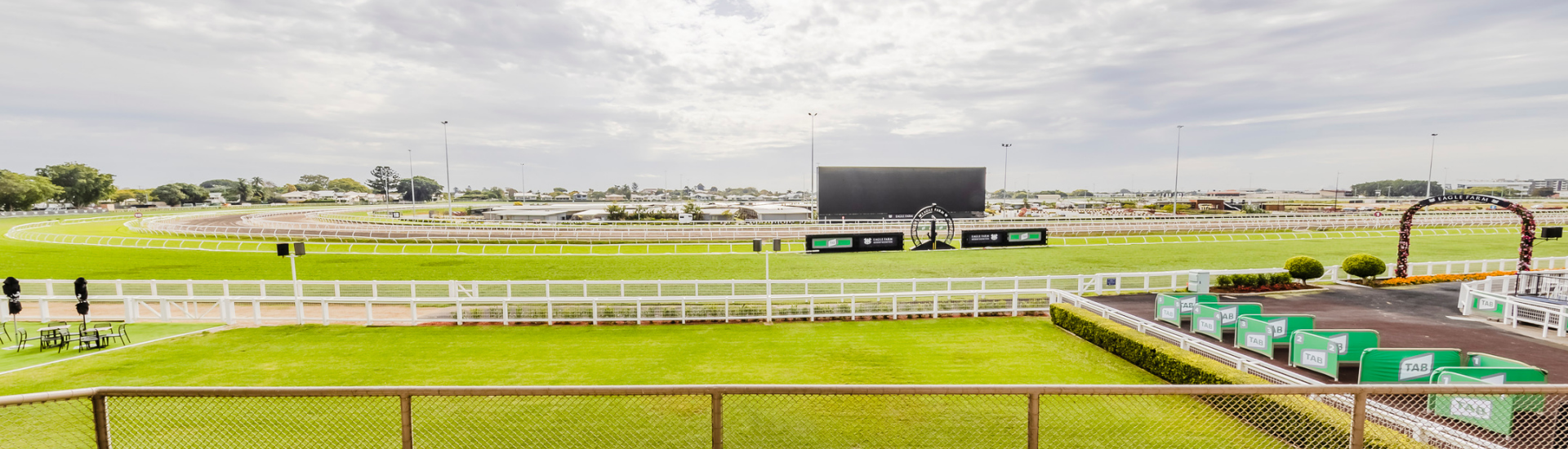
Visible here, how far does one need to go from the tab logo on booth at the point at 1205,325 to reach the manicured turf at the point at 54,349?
21.5m

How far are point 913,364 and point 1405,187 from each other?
220992mm

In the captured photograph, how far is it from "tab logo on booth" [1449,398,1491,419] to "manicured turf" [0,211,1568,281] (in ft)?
56.7

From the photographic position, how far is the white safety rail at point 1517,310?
35.7 feet

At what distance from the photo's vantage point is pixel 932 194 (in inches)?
1938

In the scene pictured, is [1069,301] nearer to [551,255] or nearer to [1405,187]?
[551,255]

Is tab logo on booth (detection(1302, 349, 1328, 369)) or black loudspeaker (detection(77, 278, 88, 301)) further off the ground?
black loudspeaker (detection(77, 278, 88, 301))

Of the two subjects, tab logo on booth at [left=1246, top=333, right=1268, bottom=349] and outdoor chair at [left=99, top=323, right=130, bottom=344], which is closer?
tab logo on booth at [left=1246, top=333, right=1268, bottom=349]

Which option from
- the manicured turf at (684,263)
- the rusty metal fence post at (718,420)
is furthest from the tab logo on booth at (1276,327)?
the manicured turf at (684,263)

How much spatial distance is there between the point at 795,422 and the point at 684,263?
2000 cm

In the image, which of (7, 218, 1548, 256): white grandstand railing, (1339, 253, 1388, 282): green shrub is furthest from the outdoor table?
(1339, 253, 1388, 282): green shrub

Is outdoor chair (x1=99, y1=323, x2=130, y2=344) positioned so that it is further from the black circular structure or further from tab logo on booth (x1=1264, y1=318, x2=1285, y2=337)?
the black circular structure

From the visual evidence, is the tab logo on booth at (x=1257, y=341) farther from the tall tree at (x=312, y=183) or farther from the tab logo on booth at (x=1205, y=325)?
the tall tree at (x=312, y=183)

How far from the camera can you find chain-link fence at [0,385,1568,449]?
19.9 ft

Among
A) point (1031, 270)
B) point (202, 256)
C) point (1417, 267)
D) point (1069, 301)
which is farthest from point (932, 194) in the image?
point (202, 256)
